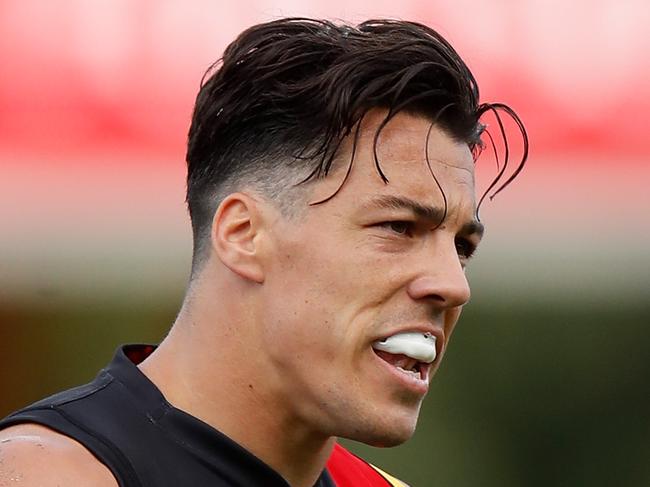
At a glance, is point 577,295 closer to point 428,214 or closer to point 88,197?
point 88,197

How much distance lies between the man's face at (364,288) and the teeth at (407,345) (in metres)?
0.02

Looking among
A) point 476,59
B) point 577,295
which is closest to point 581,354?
point 577,295

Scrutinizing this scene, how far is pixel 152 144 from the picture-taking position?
7.95 metres

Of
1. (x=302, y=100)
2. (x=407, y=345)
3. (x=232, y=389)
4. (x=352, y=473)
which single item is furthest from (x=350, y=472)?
(x=302, y=100)

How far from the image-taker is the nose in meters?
3.03

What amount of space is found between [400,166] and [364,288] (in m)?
0.31

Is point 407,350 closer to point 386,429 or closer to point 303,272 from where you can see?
point 386,429

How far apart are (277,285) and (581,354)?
5.51 meters

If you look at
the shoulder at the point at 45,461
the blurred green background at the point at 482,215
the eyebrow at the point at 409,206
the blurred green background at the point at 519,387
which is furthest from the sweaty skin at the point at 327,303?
the blurred green background at the point at 519,387

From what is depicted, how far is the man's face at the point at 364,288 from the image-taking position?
3.02 m

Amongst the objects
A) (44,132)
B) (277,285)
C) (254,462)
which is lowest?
(44,132)

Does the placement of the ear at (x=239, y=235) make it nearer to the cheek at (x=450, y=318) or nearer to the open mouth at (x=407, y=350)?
the open mouth at (x=407, y=350)

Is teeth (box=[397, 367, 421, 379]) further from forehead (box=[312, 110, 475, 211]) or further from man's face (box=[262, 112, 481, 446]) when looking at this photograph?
forehead (box=[312, 110, 475, 211])

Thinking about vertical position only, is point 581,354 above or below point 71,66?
below
